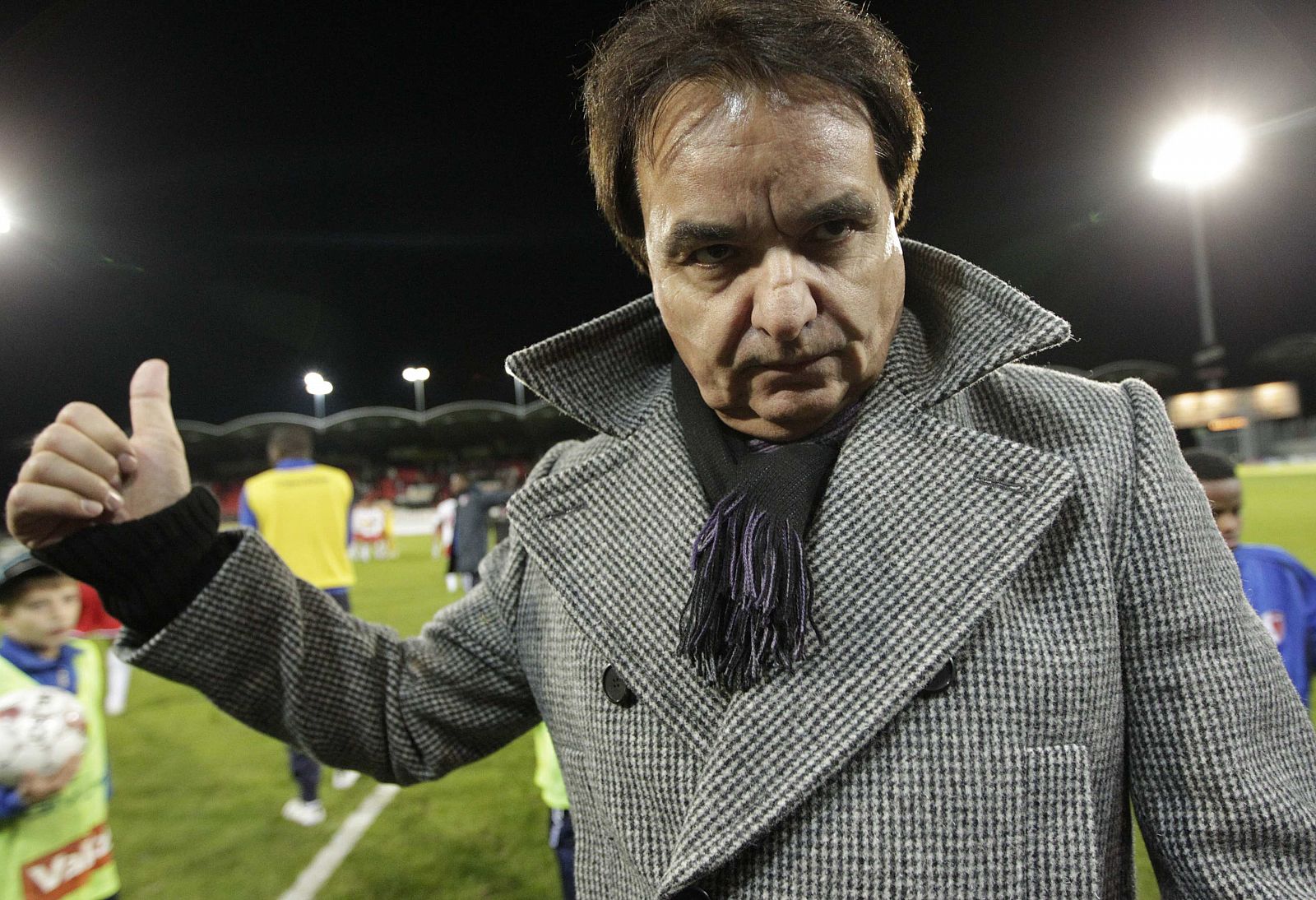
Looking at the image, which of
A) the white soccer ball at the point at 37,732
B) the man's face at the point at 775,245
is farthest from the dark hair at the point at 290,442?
the man's face at the point at 775,245

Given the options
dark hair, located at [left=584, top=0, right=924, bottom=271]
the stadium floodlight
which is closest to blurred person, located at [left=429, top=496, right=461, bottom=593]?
dark hair, located at [left=584, top=0, right=924, bottom=271]

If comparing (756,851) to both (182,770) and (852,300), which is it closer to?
(852,300)

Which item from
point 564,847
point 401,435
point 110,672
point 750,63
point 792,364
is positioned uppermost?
point 401,435

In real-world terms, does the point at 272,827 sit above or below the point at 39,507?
below

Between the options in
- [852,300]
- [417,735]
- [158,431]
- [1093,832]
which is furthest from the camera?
[417,735]

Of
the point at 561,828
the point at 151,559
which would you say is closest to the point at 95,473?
the point at 151,559

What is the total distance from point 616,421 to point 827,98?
2.38 ft

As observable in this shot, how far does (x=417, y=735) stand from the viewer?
1.57 metres

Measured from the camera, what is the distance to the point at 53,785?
2.84 meters

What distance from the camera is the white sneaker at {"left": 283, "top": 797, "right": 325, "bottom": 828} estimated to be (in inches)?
202

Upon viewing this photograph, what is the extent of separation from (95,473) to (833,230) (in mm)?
1169

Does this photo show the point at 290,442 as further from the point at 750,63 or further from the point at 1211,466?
the point at 1211,466

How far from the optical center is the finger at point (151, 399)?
134 cm

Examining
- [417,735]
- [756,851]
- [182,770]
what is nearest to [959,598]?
[756,851]
